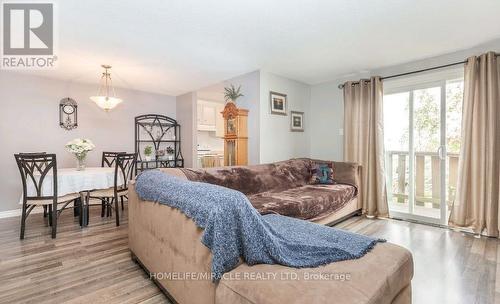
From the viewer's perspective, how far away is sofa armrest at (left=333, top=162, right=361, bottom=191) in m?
3.83

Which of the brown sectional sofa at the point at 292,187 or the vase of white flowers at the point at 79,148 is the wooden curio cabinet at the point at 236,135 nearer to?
the brown sectional sofa at the point at 292,187

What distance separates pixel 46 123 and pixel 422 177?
6310mm

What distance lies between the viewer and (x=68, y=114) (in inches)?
174

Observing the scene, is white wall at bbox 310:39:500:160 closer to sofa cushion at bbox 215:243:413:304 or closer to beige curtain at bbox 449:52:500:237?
beige curtain at bbox 449:52:500:237

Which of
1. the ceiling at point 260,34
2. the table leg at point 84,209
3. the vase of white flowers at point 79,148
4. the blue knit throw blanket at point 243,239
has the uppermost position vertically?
the ceiling at point 260,34

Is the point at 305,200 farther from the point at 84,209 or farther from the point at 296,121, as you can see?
the point at 84,209

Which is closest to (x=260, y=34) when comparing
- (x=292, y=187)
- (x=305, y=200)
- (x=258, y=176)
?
(x=258, y=176)

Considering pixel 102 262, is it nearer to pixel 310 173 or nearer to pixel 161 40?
pixel 161 40

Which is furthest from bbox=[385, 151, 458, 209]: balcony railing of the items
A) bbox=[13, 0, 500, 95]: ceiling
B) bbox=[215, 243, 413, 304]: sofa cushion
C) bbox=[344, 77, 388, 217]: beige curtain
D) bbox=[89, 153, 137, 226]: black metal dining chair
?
bbox=[89, 153, 137, 226]: black metal dining chair

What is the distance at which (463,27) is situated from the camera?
2549 mm

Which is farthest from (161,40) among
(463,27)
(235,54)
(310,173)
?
(463,27)

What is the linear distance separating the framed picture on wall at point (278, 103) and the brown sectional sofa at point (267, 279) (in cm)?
276

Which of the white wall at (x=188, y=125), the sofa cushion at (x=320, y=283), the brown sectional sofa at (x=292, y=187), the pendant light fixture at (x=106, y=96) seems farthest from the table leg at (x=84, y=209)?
the sofa cushion at (x=320, y=283)

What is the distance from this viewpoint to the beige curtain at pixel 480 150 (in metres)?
2.87
